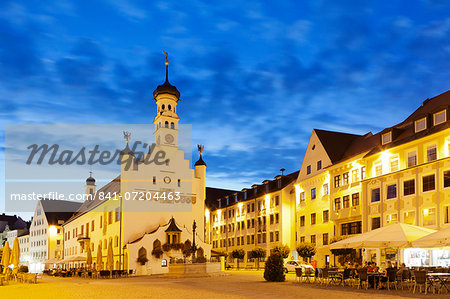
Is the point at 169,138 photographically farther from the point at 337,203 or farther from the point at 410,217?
the point at 410,217

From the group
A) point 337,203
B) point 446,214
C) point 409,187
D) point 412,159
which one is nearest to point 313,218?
point 337,203

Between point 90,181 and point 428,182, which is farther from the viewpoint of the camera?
point 90,181

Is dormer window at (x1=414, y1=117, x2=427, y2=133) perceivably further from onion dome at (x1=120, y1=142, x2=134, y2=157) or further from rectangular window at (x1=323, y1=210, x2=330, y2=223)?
onion dome at (x1=120, y1=142, x2=134, y2=157)

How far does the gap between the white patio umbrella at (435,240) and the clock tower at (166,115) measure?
47.5 metres

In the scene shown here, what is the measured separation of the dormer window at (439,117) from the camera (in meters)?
39.5

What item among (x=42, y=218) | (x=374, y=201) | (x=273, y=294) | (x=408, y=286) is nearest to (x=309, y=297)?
(x=273, y=294)

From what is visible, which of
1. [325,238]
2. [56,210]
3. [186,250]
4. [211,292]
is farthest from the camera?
[56,210]

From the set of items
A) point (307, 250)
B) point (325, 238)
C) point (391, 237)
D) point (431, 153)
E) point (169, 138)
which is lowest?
point (307, 250)

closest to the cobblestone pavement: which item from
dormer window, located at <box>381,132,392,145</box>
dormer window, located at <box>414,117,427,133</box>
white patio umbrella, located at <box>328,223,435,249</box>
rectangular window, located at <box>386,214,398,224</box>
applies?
white patio umbrella, located at <box>328,223,435,249</box>

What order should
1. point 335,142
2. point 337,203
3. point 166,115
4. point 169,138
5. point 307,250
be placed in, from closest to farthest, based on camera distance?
point 337,203
point 307,250
point 335,142
point 169,138
point 166,115

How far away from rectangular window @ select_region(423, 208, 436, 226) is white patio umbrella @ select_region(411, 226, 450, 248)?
1525 centimetres

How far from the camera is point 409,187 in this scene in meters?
40.9

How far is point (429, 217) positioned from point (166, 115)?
130ft

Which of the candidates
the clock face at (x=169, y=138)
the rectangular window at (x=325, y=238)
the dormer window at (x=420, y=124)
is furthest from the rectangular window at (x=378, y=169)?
the clock face at (x=169, y=138)
